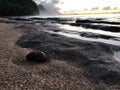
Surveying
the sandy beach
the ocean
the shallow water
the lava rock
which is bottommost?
the ocean


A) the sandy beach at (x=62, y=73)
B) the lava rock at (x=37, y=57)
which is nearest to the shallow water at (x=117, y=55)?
the sandy beach at (x=62, y=73)

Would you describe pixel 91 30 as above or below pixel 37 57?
below

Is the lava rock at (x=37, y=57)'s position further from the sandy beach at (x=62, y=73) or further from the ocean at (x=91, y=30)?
the ocean at (x=91, y=30)

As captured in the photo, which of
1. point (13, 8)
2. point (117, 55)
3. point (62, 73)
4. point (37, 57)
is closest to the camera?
point (62, 73)

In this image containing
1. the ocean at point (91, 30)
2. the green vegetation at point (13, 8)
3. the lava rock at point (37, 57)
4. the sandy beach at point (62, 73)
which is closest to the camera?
the sandy beach at point (62, 73)

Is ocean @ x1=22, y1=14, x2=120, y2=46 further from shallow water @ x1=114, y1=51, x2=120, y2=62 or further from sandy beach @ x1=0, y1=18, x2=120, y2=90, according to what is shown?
sandy beach @ x1=0, y1=18, x2=120, y2=90

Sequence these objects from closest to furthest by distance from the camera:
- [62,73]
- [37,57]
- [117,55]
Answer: [62,73]
[37,57]
[117,55]

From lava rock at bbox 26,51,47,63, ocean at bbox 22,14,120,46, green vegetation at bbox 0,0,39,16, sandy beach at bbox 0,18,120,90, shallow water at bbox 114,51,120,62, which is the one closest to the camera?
sandy beach at bbox 0,18,120,90

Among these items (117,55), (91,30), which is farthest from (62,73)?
(91,30)

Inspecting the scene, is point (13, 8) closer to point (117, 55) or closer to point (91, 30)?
point (91, 30)

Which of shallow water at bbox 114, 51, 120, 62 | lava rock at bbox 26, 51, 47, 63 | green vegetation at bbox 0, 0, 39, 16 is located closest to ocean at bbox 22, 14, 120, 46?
shallow water at bbox 114, 51, 120, 62

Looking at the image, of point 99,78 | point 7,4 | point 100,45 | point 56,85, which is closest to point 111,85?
point 99,78

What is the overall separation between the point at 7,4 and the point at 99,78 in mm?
167248

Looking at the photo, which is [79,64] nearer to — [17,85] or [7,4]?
[17,85]
